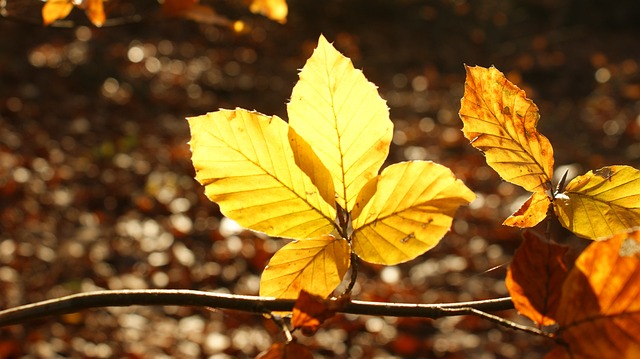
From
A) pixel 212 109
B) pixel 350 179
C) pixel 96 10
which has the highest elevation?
pixel 212 109

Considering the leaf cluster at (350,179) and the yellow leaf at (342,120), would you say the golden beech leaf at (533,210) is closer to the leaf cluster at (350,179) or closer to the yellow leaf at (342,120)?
the leaf cluster at (350,179)

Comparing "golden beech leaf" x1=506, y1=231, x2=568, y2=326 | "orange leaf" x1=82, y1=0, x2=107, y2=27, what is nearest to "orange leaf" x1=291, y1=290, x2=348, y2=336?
"golden beech leaf" x1=506, y1=231, x2=568, y2=326

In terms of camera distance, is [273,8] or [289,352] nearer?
[289,352]

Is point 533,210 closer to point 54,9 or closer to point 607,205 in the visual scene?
point 607,205

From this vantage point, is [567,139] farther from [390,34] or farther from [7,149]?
[7,149]

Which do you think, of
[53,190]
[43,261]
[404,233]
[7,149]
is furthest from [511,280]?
[7,149]

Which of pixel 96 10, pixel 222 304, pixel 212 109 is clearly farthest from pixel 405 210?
pixel 212 109

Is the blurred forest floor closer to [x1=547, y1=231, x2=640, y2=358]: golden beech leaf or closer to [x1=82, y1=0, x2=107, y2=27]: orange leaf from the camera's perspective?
[x1=82, y1=0, x2=107, y2=27]: orange leaf
